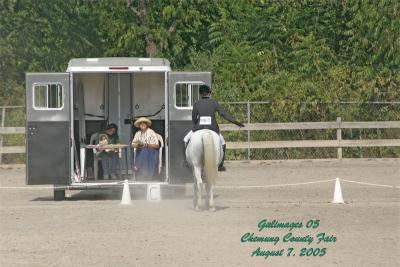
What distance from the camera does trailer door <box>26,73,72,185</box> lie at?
20172 mm

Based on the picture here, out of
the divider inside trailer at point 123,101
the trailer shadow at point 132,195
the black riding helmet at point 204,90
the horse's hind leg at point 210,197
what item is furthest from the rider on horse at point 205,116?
the divider inside trailer at point 123,101

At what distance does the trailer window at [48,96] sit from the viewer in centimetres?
2030

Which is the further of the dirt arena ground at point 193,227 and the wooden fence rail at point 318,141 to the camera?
the wooden fence rail at point 318,141

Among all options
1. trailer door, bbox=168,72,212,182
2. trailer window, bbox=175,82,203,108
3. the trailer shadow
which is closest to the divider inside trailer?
the trailer shadow

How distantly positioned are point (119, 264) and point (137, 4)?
3172cm

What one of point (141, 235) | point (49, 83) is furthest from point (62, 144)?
point (141, 235)

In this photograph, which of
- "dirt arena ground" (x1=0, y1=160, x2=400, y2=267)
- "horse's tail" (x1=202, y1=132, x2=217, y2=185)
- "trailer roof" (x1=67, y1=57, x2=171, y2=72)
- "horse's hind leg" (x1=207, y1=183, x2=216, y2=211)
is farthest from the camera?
"trailer roof" (x1=67, y1=57, x2=171, y2=72)

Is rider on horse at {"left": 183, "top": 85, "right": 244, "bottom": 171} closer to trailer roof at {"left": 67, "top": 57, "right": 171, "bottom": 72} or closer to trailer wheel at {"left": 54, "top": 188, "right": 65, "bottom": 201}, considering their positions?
trailer roof at {"left": 67, "top": 57, "right": 171, "bottom": 72}

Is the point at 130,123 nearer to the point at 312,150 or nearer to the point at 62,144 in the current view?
the point at 62,144

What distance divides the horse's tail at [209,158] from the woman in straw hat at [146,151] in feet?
11.4

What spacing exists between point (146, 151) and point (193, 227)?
230 inches

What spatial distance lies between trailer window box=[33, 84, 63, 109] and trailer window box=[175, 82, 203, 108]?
215 centimetres

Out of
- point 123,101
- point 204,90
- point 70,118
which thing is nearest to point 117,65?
point 70,118

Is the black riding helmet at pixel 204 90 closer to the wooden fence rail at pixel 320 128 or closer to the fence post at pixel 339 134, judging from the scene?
the wooden fence rail at pixel 320 128
